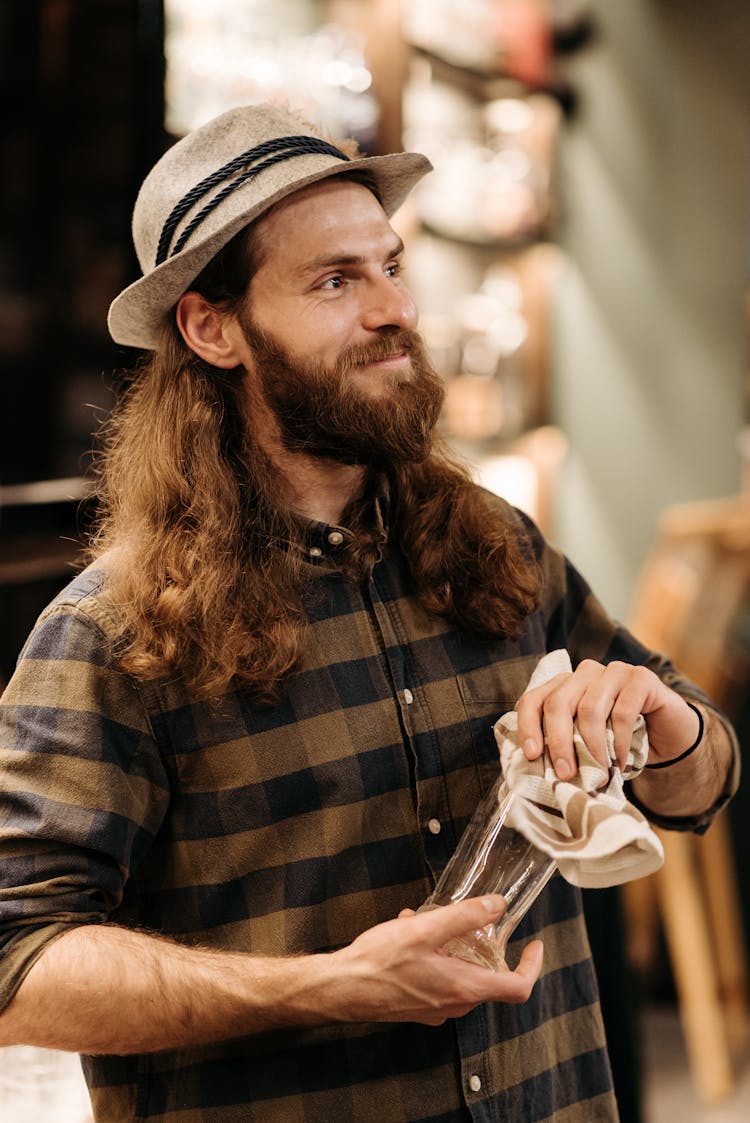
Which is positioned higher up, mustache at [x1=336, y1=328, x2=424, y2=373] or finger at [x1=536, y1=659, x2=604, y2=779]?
mustache at [x1=336, y1=328, x2=424, y2=373]

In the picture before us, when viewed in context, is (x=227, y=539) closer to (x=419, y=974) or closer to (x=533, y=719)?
(x=533, y=719)

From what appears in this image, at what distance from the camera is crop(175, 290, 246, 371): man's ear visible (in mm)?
1422

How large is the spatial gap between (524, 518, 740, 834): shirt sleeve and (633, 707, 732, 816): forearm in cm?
2

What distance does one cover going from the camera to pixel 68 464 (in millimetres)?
2502

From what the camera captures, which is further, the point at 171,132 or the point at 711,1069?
the point at 711,1069

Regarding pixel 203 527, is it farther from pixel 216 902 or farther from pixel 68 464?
pixel 68 464

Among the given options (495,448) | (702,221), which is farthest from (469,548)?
(702,221)

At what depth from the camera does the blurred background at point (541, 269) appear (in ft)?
7.91

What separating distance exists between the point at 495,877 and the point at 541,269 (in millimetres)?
3613

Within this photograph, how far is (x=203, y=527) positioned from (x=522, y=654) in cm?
37

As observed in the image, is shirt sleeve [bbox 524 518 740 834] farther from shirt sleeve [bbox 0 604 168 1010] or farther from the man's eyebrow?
shirt sleeve [bbox 0 604 168 1010]

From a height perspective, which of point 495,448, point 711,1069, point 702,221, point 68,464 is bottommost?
point 711,1069

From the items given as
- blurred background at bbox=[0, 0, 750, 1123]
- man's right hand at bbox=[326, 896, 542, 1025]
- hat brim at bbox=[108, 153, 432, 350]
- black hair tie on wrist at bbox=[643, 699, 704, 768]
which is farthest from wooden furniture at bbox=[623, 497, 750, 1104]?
man's right hand at bbox=[326, 896, 542, 1025]

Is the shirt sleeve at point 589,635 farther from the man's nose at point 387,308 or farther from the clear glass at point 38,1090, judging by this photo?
the clear glass at point 38,1090
